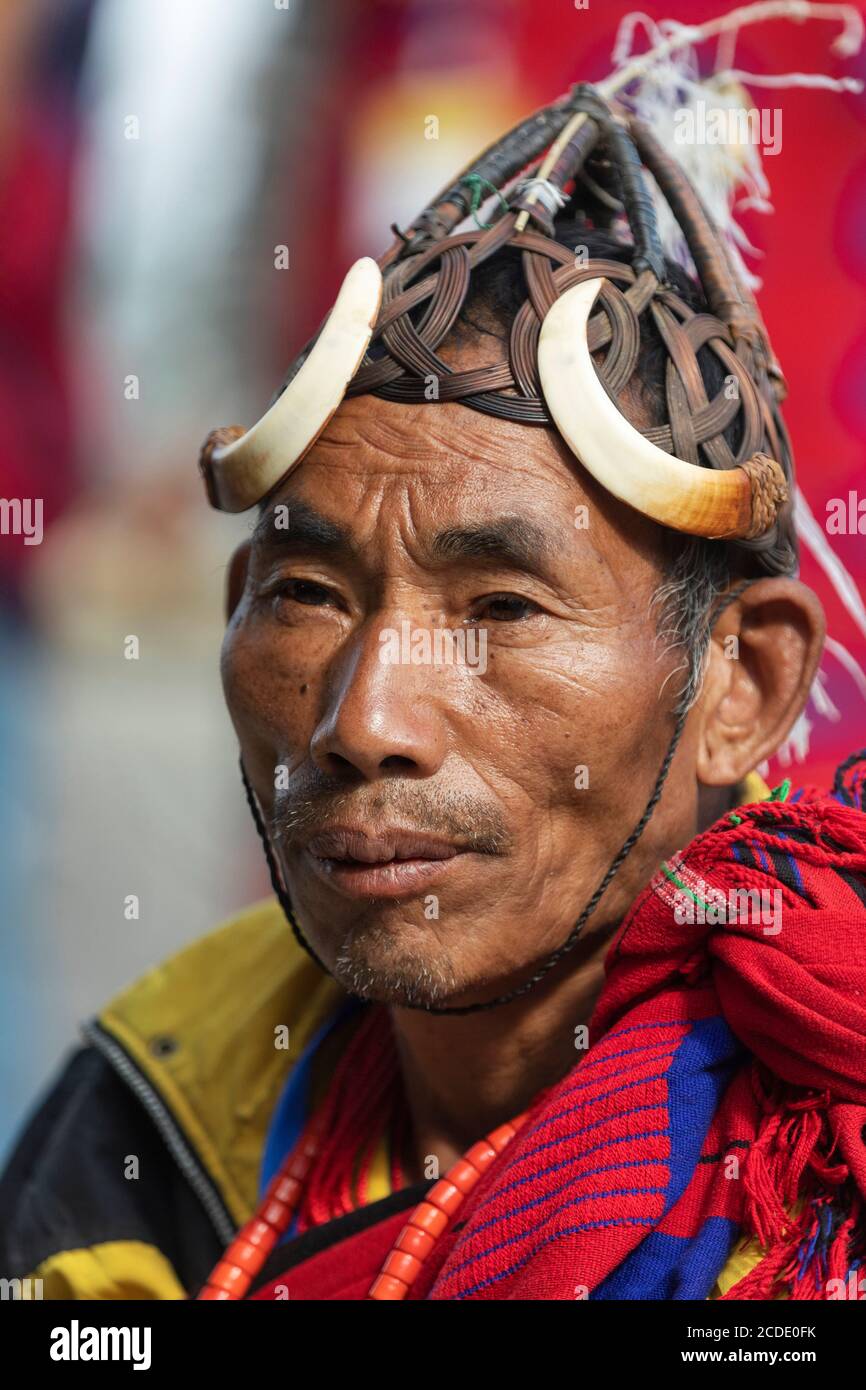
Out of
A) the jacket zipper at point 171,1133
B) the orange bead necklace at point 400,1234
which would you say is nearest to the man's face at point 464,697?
the orange bead necklace at point 400,1234

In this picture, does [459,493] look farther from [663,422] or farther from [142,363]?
[142,363]

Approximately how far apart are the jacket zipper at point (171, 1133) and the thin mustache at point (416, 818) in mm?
837

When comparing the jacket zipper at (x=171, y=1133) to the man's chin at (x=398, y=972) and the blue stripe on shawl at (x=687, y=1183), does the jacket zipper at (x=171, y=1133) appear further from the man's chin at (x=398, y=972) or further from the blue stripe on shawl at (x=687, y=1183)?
the blue stripe on shawl at (x=687, y=1183)

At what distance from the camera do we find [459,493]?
1.83 m

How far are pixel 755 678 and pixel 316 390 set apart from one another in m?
0.70

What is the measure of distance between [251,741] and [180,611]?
12.4 ft

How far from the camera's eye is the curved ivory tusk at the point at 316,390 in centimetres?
191

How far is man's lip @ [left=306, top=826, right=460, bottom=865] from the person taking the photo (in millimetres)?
1797

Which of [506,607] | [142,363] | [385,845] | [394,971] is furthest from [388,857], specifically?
[142,363]

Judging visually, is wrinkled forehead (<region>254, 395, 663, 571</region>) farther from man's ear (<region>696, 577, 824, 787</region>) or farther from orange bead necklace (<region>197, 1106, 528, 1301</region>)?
orange bead necklace (<region>197, 1106, 528, 1301</region>)

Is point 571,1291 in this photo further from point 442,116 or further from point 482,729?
point 442,116

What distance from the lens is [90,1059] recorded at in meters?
2.63

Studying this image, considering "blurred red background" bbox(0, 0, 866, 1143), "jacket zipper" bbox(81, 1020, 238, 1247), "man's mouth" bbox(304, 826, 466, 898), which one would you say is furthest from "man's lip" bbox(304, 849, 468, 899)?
"blurred red background" bbox(0, 0, 866, 1143)

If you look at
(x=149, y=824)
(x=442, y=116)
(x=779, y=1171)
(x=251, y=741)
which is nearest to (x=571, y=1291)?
(x=779, y=1171)
